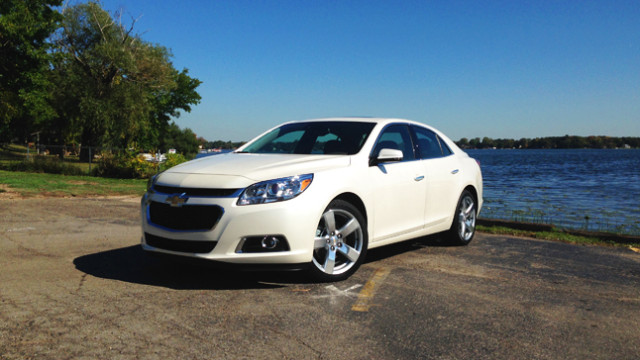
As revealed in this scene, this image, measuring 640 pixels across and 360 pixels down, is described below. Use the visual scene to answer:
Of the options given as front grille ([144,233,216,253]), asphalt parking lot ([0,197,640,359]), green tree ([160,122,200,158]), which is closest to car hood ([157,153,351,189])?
front grille ([144,233,216,253])

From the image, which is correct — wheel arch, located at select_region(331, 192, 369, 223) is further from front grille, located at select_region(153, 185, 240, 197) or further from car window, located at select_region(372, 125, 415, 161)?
front grille, located at select_region(153, 185, 240, 197)

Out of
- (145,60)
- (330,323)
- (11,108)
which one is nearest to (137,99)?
(145,60)

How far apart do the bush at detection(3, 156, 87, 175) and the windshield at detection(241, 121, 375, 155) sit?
19227 millimetres

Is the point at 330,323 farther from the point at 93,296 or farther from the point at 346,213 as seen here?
the point at 93,296

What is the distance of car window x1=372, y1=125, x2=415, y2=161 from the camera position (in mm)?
5852

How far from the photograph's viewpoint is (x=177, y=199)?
4621mm

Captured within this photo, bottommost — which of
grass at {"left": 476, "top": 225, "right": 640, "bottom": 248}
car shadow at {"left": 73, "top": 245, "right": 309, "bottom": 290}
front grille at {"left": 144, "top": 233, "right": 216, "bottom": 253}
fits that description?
car shadow at {"left": 73, "top": 245, "right": 309, "bottom": 290}

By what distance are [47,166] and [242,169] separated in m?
21.8

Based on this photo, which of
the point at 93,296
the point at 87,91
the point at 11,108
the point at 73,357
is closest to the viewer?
the point at 73,357

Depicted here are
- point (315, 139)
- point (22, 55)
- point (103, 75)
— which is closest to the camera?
point (315, 139)

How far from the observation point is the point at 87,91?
39000mm

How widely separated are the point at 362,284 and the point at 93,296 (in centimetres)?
234

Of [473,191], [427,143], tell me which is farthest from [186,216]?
[473,191]

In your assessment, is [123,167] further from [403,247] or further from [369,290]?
[369,290]
